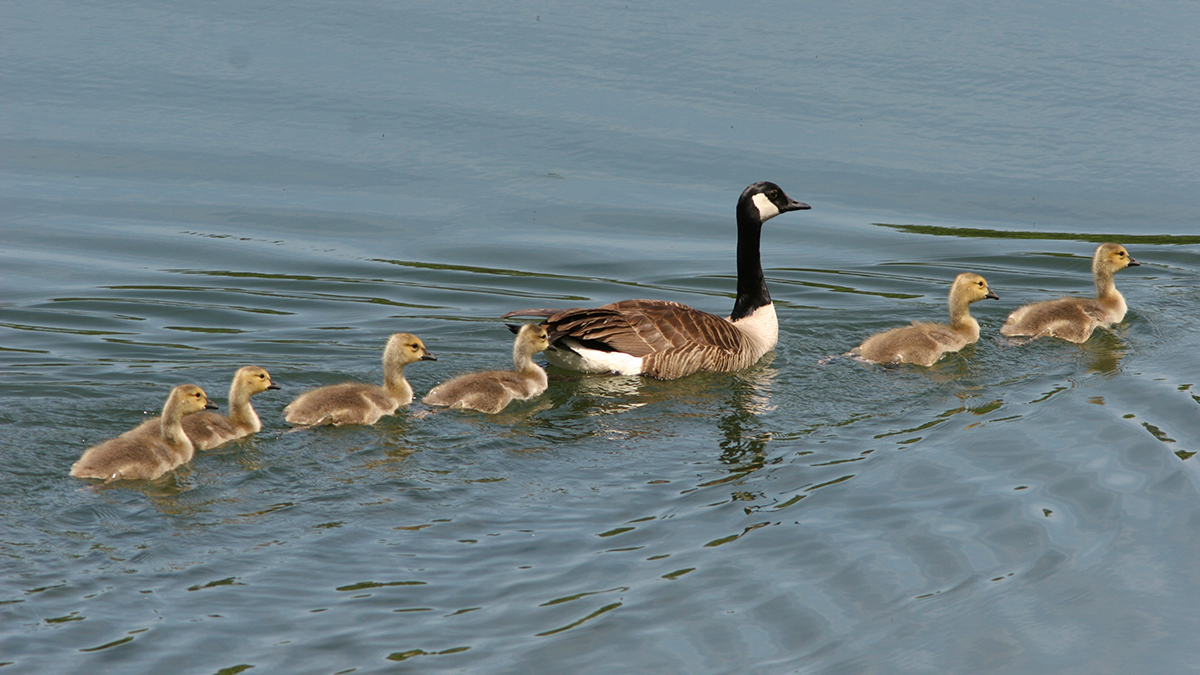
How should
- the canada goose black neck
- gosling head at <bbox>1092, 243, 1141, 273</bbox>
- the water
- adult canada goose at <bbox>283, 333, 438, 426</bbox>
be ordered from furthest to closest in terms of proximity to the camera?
gosling head at <bbox>1092, 243, 1141, 273</bbox>
the canada goose black neck
adult canada goose at <bbox>283, 333, 438, 426</bbox>
the water

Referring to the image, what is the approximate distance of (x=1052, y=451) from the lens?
8.34 m

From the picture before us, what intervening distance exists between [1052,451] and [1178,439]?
0.91 metres

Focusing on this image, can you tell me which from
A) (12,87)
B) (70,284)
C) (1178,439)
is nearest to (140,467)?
(70,284)

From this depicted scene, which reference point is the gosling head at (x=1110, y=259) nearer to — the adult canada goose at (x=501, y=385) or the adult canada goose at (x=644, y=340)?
the adult canada goose at (x=644, y=340)

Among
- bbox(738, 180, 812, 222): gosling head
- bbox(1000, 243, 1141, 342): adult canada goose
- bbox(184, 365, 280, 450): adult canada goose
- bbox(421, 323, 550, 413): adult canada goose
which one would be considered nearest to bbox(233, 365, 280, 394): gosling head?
bbox(184, 365, 280, 450): adult canada goose

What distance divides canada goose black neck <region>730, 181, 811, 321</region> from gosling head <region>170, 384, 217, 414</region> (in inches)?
183

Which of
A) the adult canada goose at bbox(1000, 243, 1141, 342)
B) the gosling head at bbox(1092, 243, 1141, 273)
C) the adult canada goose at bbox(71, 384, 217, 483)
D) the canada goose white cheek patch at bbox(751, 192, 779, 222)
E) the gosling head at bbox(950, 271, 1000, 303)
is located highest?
the canada goose white cheek patch at bbox(751, 192, 779, 222)

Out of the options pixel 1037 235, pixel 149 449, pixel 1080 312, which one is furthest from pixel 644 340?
pixel 1037 235

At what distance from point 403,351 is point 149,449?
6.52ft

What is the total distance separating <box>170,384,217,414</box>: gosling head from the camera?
8.12 m

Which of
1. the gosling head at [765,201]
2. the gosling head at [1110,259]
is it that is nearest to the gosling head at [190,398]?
the gosling head at [765,201]

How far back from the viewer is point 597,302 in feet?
40.6

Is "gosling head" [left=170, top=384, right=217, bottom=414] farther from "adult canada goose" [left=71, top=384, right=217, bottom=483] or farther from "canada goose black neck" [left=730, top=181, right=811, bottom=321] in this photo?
"canada goose black neck" [left=730, top=181, right=811, bottom=321]

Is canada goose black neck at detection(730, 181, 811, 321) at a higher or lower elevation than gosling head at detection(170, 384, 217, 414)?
higher
